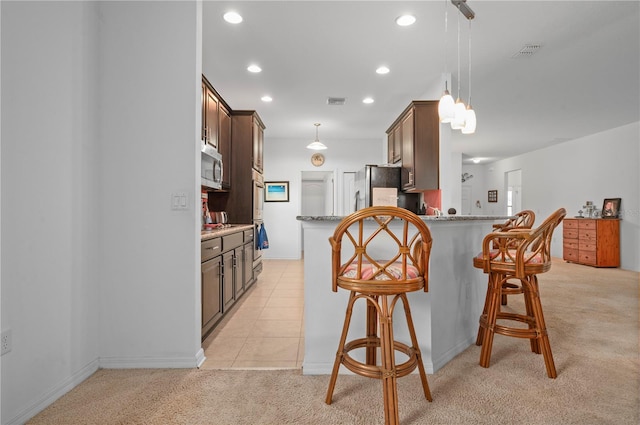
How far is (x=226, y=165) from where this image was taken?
179 inches

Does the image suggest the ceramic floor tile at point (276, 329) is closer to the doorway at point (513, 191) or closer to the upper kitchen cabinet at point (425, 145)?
the upper kitchen cabinet at point (425, 145)

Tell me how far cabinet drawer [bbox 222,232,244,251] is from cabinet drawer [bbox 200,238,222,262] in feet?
0.53

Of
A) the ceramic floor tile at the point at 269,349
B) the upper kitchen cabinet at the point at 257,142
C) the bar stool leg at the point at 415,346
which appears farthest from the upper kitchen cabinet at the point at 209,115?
the bar stool leg at the point at 415,346

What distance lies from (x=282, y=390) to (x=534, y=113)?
5911 mm

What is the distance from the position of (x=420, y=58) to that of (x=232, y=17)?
194 centimetres

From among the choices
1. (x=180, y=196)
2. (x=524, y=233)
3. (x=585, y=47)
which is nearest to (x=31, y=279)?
(x=180, y=196)

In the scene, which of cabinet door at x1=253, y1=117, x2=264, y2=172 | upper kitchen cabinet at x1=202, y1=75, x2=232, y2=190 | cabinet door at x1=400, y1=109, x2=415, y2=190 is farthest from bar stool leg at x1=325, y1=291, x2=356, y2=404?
cabinet door at x1=253, y1=117, x2=264, y2=172

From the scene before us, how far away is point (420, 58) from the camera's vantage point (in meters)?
3.61

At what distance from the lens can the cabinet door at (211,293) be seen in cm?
254

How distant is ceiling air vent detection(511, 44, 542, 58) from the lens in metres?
3.34

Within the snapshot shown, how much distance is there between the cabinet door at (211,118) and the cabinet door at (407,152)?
249 centimetres

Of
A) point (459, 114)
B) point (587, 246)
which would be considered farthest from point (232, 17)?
point (587, 246)

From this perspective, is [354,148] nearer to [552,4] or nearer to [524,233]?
[552,4]

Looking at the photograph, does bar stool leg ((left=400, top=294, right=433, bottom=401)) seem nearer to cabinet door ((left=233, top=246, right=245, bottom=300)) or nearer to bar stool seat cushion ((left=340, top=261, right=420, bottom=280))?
bar stool seat cushion ((left=340, top=261, right=420, bottom=280))
